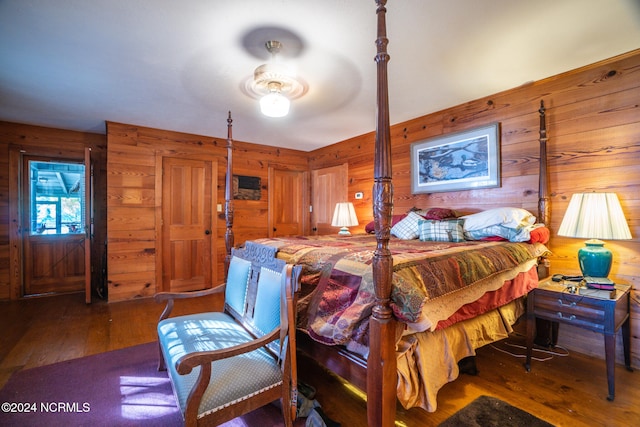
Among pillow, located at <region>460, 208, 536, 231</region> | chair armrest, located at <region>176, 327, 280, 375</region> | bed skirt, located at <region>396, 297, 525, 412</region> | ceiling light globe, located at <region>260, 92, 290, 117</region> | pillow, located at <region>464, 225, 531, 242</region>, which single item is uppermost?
ceiling light globe, located at <region>260, 92, 290, 117</region>

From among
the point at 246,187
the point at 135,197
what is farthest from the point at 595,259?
the point at 135,197

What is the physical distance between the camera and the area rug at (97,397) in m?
1.58

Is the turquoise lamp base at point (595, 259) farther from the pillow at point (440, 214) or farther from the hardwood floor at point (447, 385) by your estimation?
the pillow at point (440, 214)

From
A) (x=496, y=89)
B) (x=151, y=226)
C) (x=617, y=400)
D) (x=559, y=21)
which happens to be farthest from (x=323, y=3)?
(x=151, y=226)

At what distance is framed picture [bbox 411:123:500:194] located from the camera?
288 cm

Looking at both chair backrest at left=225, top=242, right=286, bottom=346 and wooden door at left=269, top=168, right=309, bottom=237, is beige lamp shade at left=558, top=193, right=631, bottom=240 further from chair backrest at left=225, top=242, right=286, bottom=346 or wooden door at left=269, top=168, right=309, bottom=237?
wooden door at left=269, top=168, right=309, bottom=237

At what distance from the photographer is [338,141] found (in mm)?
4746

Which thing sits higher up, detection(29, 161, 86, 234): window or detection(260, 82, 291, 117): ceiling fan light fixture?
detection(260, 82, 291, 117): ceiling fan light fixture

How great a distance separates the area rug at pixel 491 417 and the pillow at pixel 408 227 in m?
1.57

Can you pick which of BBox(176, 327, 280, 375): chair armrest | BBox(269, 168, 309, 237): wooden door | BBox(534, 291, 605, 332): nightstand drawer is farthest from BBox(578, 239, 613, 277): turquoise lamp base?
BBox(269, 168, 309, 237): wooden door

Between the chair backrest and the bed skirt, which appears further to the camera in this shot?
the chair backrest

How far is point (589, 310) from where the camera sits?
6.03ft

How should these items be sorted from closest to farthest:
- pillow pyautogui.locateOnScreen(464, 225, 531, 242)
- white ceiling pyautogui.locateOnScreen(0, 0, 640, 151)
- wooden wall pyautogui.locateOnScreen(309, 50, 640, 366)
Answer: white ceiling pyautogui.locateOnScreen(0, 0, 640, 151) < wooden wall pyautogui.locateOnScreen(309, 50, 640, 366) < pillow pyautogui.locateOnScreen(464, 225, 531, 242)

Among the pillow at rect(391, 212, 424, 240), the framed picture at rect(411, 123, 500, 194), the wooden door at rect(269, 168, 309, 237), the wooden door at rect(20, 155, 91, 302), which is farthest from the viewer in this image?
the wooden door at rect(269, 168, 309, 237)
